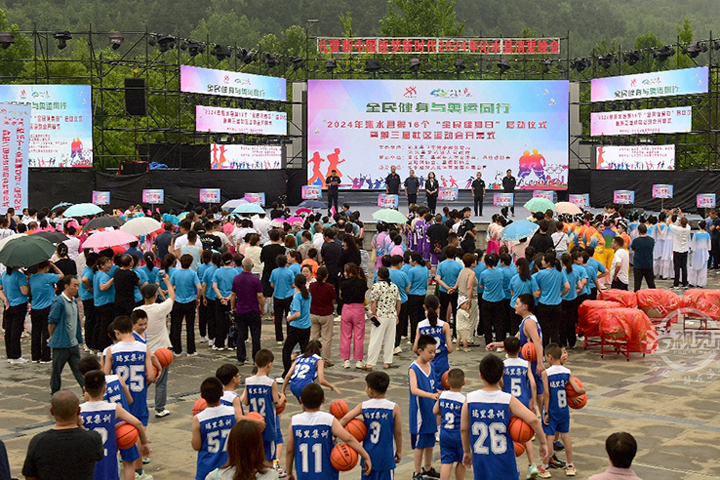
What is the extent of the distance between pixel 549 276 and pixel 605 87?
25160 millimetres

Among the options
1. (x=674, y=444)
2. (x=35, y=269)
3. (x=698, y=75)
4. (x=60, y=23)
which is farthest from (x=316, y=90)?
(x=60, y=23)

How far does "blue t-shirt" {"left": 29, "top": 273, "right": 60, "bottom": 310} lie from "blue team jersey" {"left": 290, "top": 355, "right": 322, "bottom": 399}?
5927mm

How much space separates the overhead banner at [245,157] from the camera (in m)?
33.7

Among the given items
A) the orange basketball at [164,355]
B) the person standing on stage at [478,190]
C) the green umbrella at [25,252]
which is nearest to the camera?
the orange basketball at [164,355]

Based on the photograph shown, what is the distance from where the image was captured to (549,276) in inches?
511

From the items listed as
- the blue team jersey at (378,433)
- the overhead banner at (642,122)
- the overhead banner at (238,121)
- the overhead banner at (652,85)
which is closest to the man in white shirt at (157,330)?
the blue team jersey at (378,433)

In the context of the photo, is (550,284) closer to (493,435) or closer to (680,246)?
(493,435)

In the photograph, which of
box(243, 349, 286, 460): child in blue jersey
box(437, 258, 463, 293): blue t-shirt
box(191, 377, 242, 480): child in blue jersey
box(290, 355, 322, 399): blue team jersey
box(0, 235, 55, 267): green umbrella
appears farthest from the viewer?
box(437, 258, 463, 293): blue t-shirt

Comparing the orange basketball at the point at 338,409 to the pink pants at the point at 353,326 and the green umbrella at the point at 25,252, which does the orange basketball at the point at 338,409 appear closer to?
the pink pants at the point at 353,326

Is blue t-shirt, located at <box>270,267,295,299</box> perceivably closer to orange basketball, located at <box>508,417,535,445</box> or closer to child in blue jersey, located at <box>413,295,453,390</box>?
child in blue jersey, located at <box>413,295,453,390</box>

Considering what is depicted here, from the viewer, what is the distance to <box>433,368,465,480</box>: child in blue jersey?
7395mm

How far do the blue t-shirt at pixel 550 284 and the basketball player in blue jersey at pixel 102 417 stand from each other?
24.6 feet

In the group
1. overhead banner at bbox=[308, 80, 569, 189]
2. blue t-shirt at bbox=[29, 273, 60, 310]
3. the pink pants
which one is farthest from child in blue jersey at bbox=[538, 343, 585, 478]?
overhead banner at bbox=[308, 80, 569, 189]

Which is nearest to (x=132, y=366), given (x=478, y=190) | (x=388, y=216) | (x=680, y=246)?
(x=388, y=216)
